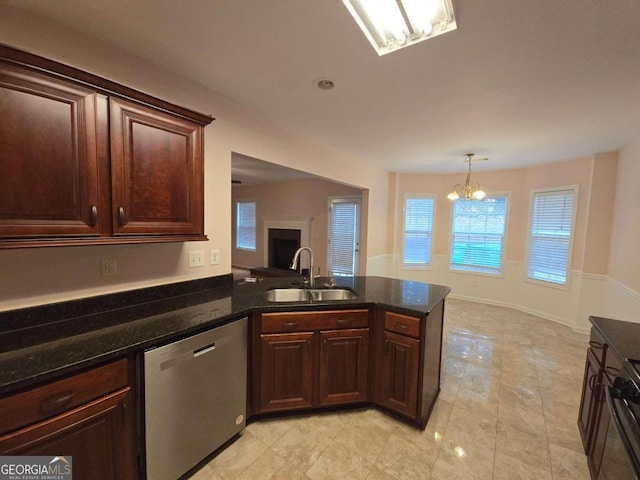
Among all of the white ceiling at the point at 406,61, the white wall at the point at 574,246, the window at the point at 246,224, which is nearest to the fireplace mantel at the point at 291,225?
the window at the point at 246,224

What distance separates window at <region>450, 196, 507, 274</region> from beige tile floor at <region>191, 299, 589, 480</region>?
2.56m

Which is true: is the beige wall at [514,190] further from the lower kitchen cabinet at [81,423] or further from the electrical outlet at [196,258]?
the lower kitchen cabinet at [81,423]

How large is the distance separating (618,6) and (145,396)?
9.39 ft

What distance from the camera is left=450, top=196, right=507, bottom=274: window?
490 cm

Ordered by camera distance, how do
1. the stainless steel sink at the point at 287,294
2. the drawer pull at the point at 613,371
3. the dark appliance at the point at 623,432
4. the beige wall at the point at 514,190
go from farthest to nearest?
the beige wall at the point at 514,190, the stainless steel sink at the point at 287,294, the drawer pull at the point at 613,371, the dark appliance at the point at 623,432

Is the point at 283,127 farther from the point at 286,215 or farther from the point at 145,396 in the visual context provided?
the point at 286,215

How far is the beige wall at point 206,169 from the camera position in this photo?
1329mm

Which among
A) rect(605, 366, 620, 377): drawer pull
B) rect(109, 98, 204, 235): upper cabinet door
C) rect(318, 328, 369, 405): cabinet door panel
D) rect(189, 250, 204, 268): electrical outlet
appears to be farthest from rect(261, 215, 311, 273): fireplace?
rect(605, 366, 620, 377): drawer pull

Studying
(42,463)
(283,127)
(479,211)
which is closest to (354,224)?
(479,211)

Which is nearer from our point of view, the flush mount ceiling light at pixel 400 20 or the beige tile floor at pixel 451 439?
the flush mount ceiling light at pixel 400 20

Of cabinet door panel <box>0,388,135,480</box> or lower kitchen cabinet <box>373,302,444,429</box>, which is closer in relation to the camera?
cabinet door panel <box>0,388,135,480</box>

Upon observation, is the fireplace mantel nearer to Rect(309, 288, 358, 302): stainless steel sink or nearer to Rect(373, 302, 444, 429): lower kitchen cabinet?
Rect(309, 288, 358, 302): stainless steel sink

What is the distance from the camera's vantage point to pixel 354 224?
530cm

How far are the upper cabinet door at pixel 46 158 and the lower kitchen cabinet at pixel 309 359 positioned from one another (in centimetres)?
116
